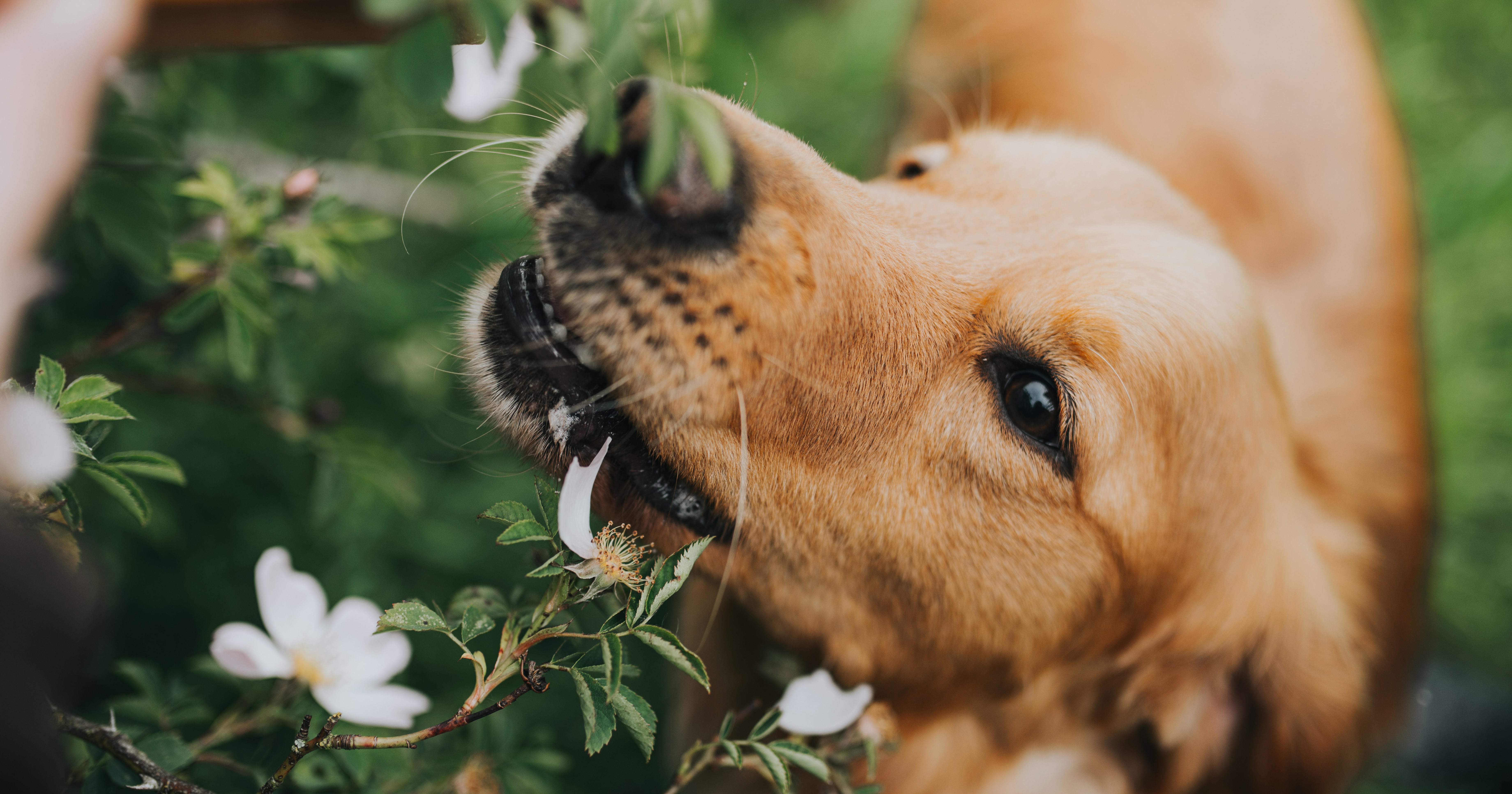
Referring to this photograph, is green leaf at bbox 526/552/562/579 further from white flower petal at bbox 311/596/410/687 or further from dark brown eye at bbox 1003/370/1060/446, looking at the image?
dark brown eye at bbox 1003/370/1060/446

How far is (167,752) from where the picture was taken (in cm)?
135

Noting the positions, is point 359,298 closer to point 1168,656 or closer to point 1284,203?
point 1168,656

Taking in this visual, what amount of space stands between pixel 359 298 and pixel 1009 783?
2.50m

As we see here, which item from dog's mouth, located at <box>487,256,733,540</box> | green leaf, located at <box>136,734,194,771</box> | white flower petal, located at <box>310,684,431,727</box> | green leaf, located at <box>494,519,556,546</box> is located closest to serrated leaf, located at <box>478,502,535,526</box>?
green leaf, located at <box>494,519,556,546</box>

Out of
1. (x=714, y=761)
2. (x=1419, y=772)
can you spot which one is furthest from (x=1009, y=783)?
(x=1419, y=772)

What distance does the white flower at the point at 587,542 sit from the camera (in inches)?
46.3

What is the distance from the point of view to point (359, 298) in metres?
3.12

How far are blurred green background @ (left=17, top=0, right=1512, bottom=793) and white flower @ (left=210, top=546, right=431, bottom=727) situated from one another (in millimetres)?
224

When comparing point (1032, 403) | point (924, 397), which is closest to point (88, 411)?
point (924, 397)

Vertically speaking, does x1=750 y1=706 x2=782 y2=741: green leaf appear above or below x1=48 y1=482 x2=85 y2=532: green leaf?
below

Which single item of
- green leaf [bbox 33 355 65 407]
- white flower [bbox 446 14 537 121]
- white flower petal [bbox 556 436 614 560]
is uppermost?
white flower [bbox 446 14 537 121]

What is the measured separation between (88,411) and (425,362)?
6.91 feet

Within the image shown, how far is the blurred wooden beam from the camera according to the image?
4.55ft

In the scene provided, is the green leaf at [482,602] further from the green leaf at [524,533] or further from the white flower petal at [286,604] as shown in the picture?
the white flower petal at [286,604]
